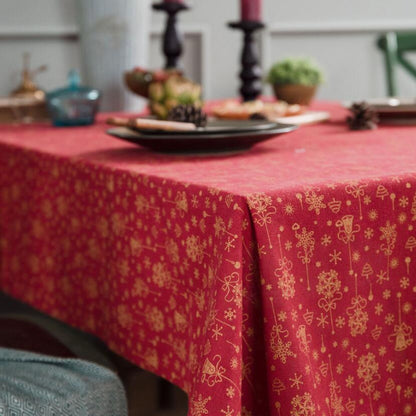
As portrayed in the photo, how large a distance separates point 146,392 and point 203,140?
44.8 inches

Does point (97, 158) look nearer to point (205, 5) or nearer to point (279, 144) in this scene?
point (279, 144)

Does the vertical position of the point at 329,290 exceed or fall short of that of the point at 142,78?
it falls short

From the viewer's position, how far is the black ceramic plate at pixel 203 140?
1.10 m

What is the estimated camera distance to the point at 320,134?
1.41 metres

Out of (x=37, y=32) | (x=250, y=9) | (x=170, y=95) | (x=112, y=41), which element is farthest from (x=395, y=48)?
(x=37, y=32)

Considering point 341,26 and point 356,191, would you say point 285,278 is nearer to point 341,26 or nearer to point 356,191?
point 356,191

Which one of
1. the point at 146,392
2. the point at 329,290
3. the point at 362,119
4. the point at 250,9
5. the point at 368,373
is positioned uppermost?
the point at 250,9

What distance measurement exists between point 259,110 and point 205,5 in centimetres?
197

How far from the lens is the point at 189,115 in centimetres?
121

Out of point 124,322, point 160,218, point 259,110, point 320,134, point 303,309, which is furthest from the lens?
point 259,110

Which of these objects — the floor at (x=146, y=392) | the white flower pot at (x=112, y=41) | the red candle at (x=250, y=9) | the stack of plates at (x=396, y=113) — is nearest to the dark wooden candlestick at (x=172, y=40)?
the white flower pot at (x=112, y=41)

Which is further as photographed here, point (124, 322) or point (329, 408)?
point (124, 322)

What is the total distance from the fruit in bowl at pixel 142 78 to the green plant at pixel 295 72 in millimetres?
267

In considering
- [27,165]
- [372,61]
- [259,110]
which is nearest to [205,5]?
[372,61]
